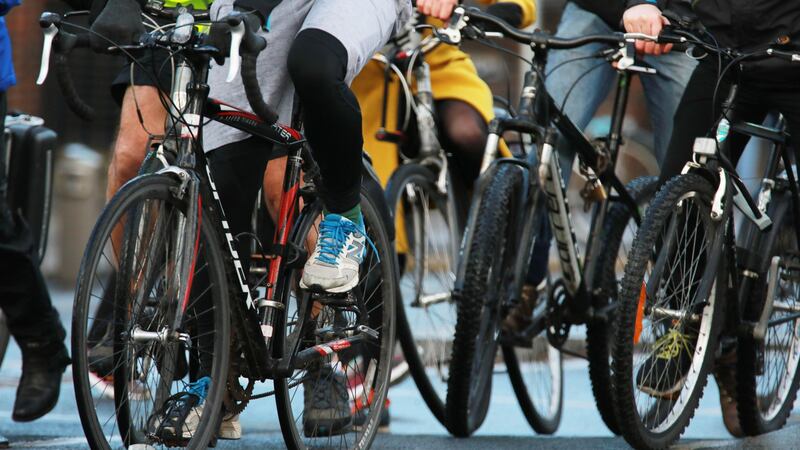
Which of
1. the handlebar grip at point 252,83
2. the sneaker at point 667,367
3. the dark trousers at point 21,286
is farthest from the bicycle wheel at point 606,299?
the handlebar grip at point 252,83

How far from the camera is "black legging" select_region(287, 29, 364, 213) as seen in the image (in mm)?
4035

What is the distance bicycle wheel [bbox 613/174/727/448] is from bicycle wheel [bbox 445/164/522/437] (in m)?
0.60

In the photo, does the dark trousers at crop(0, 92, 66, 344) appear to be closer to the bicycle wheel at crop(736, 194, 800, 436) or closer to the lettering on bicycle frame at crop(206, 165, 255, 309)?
the lettering on bicycle frame at crop(206, 165, 255, 309)

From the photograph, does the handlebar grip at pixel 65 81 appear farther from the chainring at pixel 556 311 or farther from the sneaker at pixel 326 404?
the chainring at pixel 556 311

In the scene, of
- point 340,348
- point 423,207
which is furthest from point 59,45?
point 423,207

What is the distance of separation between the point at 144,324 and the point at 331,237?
2.60ft

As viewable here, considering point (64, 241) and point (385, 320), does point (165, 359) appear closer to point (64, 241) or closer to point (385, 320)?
point (385, 320)

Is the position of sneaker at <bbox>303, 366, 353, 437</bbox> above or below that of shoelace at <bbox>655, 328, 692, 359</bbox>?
below

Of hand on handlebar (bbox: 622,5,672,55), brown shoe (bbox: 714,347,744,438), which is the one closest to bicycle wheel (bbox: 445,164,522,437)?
hand on handlebar (bbox: 622,5,672,55)

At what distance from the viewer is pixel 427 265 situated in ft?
20.8

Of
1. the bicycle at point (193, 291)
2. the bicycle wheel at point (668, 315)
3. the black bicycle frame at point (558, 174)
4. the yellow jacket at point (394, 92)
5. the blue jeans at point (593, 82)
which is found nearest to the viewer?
the bicycle at point (193, 291)

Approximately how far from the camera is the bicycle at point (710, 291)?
4695 mm

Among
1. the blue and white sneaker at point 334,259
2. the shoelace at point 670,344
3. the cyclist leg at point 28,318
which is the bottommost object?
the cyclist leg at point 28,318

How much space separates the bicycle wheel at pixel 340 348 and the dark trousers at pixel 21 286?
137 centimetres
